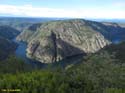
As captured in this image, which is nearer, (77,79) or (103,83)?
(77,79)

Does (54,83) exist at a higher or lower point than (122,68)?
higher

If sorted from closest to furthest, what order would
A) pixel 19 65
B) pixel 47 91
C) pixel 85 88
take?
pixel 47 91 < pixel 85 88 < pixel 19 65

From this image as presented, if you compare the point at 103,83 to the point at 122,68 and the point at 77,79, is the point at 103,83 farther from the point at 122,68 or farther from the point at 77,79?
the point at 122,68

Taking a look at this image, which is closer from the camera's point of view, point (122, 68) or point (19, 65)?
point (19, 65)

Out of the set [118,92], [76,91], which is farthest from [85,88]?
[118,92]

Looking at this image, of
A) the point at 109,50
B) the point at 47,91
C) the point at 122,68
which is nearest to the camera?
the point at 47,91

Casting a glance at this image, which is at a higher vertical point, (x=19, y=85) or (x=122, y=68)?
(x=19, y=85)

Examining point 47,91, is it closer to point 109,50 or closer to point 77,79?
point 77,79

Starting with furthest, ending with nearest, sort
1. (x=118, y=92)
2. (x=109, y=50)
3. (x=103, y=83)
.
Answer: (x=109, y=50) → (x=103, y=83) → (x=118, y=92)

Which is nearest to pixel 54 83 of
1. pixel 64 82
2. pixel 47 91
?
pixel 64 82
